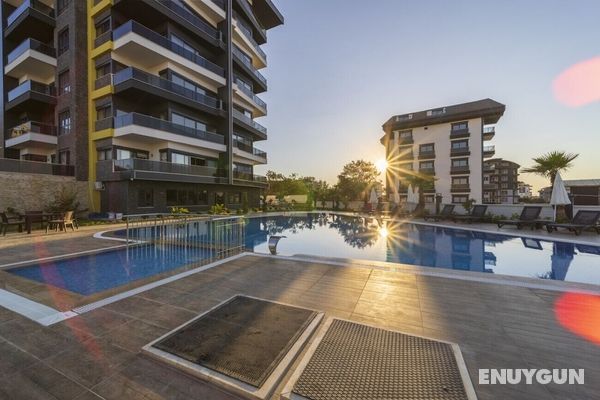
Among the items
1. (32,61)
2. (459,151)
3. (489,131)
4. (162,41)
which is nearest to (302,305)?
(162,41)

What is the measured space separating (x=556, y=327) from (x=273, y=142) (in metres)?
34.7

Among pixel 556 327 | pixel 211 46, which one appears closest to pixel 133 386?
pixel 556 327

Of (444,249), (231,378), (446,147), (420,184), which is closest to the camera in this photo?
(231,378)

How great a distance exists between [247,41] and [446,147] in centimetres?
2912

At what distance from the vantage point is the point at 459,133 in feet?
108

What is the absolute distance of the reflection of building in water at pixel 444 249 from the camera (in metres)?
8.16

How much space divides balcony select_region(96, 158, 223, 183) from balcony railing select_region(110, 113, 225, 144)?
2556 millimetres

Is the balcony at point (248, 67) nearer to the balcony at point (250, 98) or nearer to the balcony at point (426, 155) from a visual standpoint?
the balcony at point (250, 98)

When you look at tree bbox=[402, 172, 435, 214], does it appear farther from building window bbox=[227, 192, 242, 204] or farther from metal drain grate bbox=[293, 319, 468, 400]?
metal drain grate bbox=[293, 319, 468, 400]

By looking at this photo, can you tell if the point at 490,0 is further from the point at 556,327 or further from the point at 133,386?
the point at 133,386

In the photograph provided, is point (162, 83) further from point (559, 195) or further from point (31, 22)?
point (559, 195)

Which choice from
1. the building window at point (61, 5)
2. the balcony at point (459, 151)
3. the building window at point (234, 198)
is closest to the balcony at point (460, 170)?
the balcony at point (459, 151)

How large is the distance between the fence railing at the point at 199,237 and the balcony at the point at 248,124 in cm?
1827

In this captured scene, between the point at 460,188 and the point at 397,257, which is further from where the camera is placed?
the point at 460,188
